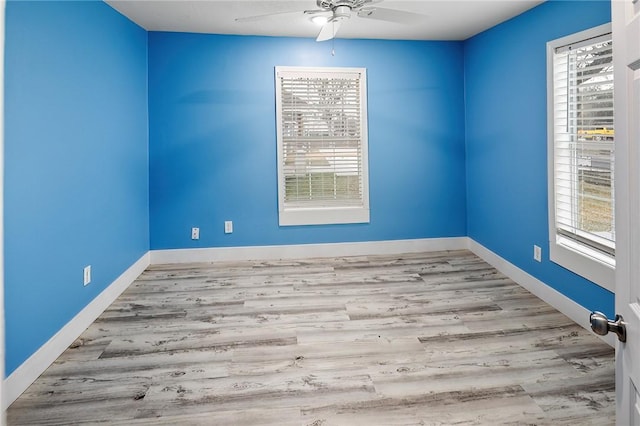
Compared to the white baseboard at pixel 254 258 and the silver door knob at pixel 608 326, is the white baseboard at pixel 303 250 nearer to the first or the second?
the white baseboard at pixel 254 258

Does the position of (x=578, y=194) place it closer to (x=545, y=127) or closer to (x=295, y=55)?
(x=545, y=127)

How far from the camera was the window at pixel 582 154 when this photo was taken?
2840mm

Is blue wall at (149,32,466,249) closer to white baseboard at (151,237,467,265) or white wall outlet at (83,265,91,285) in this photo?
white baseboard at (151,237,467,265)

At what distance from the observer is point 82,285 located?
3.07 m

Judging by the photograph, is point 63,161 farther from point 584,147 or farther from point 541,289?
point 541,289

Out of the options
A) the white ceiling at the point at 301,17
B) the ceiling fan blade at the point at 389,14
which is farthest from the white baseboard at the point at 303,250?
the ceiling fan blade at the point at 389,14

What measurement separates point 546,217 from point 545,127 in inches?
27.9

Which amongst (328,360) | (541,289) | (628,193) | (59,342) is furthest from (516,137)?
(59,342)

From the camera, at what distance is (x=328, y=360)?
2.61 metres

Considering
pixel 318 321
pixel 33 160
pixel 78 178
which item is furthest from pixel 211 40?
pixel 318 321

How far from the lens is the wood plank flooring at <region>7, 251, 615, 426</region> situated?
2092 mm

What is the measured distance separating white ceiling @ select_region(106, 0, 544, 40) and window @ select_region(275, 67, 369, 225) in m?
0.49

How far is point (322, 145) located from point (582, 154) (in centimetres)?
261

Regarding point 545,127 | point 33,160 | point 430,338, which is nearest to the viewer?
point 33,160
